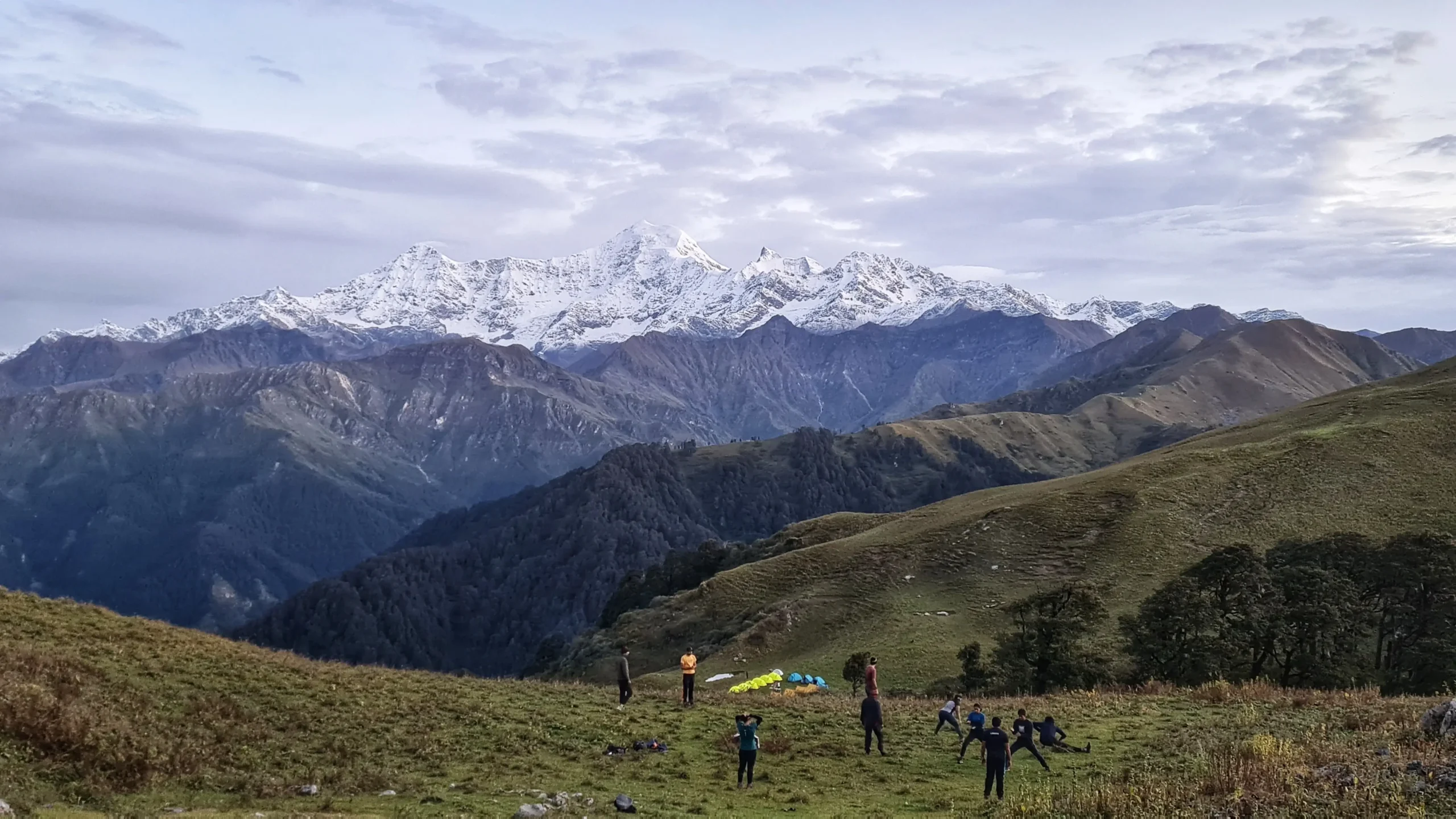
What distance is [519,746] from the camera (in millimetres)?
33531

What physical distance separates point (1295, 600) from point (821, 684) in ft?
104

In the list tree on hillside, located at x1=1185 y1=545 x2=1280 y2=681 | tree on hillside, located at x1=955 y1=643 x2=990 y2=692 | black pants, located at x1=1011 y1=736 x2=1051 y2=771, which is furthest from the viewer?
tree on hillside, located at x1=955 y1=643 x2=990 y2=692

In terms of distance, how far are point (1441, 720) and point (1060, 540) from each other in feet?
237

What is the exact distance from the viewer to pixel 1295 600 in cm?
6075

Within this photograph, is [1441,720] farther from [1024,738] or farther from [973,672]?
[973,672]

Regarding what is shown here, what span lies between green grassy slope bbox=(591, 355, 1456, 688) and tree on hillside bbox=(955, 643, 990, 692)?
20.4ft

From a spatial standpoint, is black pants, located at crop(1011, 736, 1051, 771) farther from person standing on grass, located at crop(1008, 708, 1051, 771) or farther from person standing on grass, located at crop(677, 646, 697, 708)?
person standing on grass, located at crop(677, 646, 697, 708)

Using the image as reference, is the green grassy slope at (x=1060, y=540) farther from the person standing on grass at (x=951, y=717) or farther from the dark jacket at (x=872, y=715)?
the dark jacket at (x=872, y=715)

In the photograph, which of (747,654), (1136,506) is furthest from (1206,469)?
(747,654)

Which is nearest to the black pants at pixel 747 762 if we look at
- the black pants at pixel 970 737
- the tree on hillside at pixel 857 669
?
the black pants at pixel 970 737

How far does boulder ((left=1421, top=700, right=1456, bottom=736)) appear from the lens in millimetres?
25641

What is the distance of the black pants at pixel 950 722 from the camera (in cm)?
3694

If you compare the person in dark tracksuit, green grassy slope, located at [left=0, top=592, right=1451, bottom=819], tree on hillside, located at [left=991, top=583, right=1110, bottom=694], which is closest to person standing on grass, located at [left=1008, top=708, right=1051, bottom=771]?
green grassy slope, located at [left=0, top=592, right=1451, bottom=819]

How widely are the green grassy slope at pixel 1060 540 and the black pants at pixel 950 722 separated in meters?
34.0
